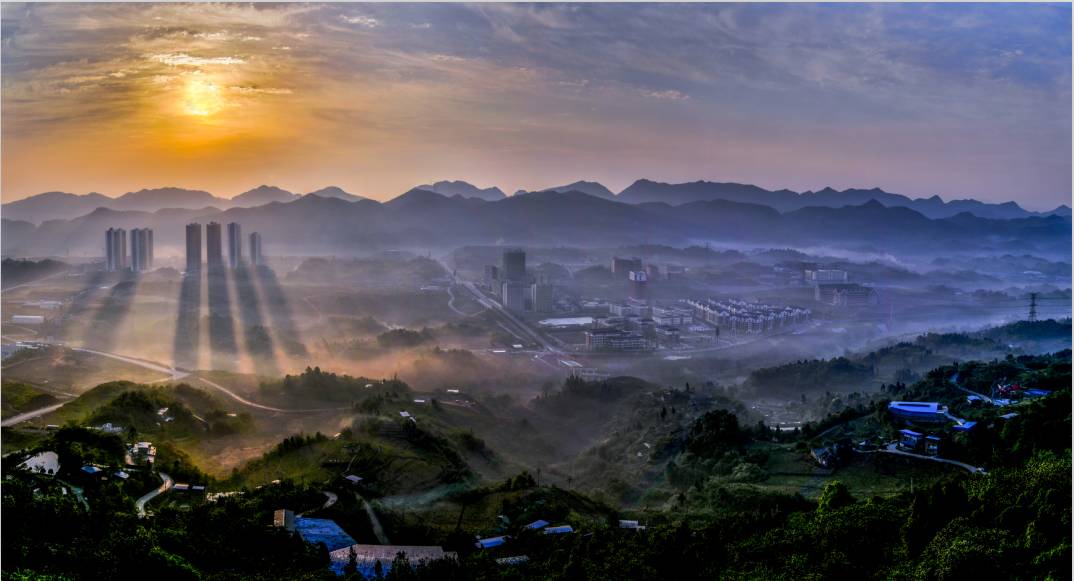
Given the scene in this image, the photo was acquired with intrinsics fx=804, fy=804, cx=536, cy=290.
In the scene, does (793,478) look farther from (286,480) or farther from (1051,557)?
(286,480)

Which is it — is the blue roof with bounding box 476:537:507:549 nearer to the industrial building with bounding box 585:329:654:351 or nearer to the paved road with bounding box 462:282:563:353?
the paved road with bounding box 462:282:563:353

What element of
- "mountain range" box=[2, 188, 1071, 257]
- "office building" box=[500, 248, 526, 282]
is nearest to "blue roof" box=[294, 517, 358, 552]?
"office building" box=[500, 248, 526, 282]

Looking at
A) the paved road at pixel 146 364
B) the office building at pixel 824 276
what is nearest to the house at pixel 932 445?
the paved road at pixel 146 364

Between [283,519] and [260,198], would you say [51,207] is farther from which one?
[283,519]

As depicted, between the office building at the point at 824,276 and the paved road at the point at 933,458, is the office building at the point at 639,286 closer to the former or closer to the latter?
the office building at the point at 824,276

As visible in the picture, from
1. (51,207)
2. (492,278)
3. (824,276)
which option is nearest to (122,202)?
(51,207)

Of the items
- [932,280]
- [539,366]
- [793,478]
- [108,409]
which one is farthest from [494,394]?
[932,280]
